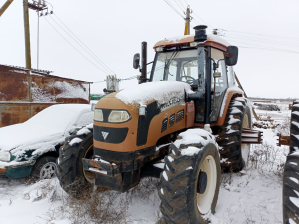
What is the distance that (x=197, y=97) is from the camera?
352 centimetres

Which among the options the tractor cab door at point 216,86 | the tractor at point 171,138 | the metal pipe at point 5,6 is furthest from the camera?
the metal pipe at point 5,6

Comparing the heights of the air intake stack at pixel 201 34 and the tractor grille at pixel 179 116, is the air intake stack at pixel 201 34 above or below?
above

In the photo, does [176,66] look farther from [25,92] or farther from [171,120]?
[25,92]

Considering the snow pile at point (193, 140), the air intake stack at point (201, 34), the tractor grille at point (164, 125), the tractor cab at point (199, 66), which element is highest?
the air intake stack at point (201, 34)

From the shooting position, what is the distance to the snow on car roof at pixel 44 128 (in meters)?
4.57

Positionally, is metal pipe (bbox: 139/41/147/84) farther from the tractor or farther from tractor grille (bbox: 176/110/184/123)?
tractor grille (bbox: 176/110/184/123)

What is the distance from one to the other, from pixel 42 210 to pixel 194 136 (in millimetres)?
2470

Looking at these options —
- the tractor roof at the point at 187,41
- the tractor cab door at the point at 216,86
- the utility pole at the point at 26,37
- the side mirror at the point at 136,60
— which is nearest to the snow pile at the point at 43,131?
the side mirror at the point at 136,60

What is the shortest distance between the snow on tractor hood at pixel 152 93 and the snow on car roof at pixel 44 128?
2.71m

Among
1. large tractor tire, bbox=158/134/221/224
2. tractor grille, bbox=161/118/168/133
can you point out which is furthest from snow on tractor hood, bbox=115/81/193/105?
large tractor tire, bbox=158/134/221/224

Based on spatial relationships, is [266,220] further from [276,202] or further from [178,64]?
[178,64]

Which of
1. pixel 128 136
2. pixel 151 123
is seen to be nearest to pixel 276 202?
pixel 151 123

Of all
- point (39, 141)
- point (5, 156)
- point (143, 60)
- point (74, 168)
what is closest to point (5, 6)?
point (39, 141)

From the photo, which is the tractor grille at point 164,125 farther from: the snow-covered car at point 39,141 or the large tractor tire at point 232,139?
the snow-covered car at point 39,141
